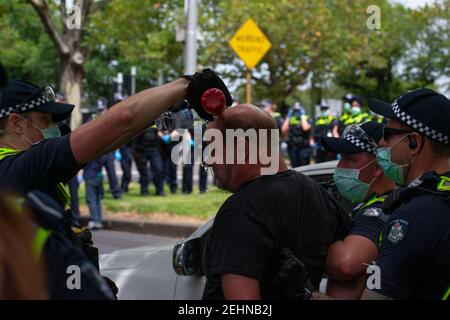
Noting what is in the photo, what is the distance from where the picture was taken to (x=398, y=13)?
3650cm

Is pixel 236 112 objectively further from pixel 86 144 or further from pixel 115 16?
pixel 115 16

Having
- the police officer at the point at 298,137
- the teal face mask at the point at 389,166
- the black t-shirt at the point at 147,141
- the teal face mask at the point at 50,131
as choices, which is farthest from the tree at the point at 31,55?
the teal face mask at the point at 389,166

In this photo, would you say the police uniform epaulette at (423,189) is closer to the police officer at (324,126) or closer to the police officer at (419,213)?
the police officer at (419,213)

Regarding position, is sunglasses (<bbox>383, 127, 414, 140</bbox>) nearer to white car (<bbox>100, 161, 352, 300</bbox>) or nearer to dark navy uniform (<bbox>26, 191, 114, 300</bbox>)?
white car (<bbox>100, 161, 352, 300</bbox>)

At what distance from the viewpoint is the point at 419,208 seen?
250cm

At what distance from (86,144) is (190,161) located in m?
0.82

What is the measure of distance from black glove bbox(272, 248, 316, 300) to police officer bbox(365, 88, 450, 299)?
0.25 metres

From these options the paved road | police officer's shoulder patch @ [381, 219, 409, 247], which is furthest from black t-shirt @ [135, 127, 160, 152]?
police officer's shoulder patch @ [381, 219, 409, 247]

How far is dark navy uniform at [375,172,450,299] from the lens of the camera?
244cm

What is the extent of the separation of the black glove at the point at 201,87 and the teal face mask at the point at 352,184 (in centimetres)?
103

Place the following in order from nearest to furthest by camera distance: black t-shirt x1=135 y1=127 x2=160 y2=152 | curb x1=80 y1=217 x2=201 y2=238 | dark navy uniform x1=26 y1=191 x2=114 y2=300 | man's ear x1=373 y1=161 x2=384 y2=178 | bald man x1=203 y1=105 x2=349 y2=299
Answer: dark navy uniform x1=26 y1=191 x2=114 y2=300 < bald man x1=203 y1=105 x2=349 y2=299 < man's ear x1=373 y1=161 x2=384 y2=178 < curb x1=80 y1=217 x2=201 y2=238 < black t-shirt x1=135 y1=127 x2=160 y2=152

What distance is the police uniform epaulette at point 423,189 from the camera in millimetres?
2562
